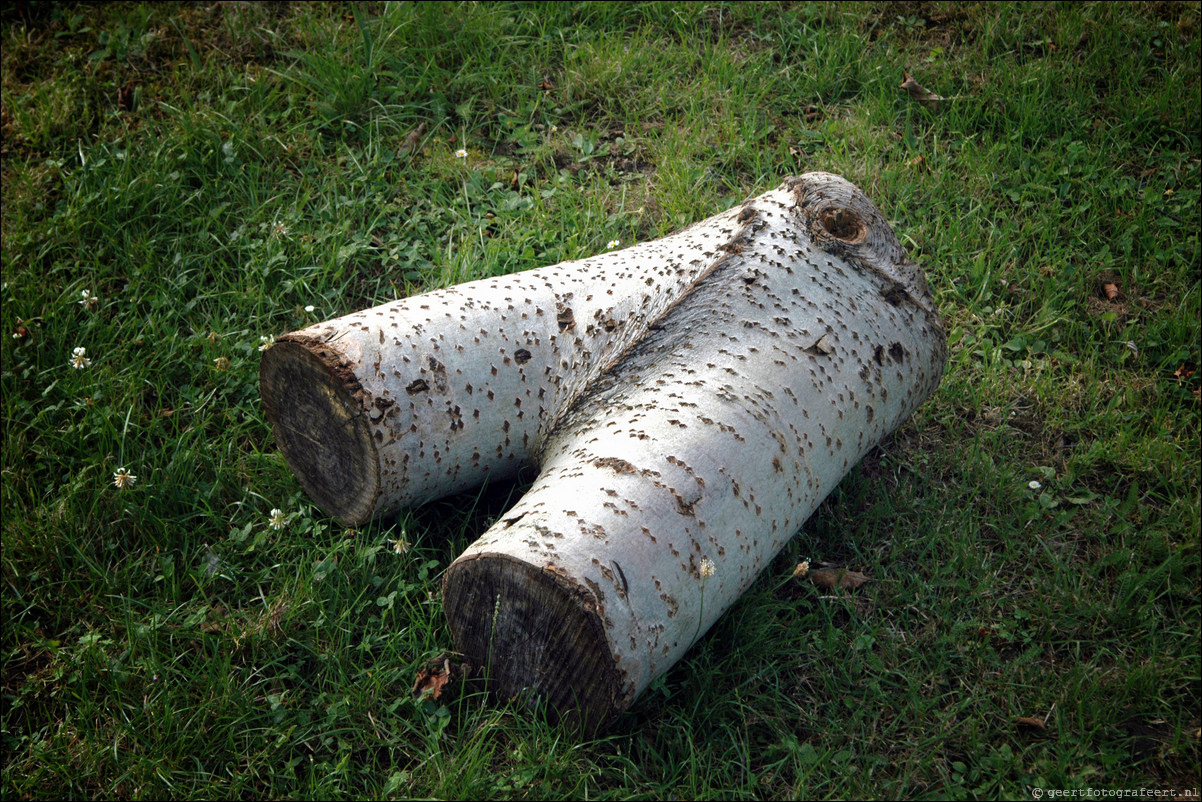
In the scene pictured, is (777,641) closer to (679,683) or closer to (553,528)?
(679,683)

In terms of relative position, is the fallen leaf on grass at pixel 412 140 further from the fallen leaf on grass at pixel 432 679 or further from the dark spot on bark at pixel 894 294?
the fallen leaf on grass at pixel 432 679

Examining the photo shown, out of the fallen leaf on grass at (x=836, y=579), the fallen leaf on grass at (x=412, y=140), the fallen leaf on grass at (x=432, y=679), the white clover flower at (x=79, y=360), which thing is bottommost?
the fallen leaf on grass at (x=836, y=579)

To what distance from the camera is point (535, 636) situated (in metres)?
2.13

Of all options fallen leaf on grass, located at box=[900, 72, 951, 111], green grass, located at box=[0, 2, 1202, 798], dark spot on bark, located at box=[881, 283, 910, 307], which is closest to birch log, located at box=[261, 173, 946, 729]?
dark spot on bark, located at box=[881, 283, 910, 307]

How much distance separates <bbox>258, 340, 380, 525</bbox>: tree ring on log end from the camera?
2.44m

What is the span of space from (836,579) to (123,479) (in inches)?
97.6

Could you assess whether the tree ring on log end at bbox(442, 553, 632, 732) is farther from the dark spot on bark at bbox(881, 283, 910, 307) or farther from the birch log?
the dark spot on bark at bbox(881, 283, 910, 307)

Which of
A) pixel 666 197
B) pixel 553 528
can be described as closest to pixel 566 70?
pixel 666 197

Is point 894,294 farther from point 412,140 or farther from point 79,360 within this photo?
point 79,360

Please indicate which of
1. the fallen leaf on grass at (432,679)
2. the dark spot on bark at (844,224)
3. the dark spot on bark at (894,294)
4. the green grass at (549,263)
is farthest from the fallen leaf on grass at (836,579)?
the fallen leaf on grass at (432,679)

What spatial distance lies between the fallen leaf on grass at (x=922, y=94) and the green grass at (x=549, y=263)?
53 mm

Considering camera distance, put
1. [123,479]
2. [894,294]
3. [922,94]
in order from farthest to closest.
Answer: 1. [922,94]
2. [123,479]
3. [894,294]

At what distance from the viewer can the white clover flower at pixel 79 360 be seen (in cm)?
319

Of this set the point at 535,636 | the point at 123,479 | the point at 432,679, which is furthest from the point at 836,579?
the point at 123,479
